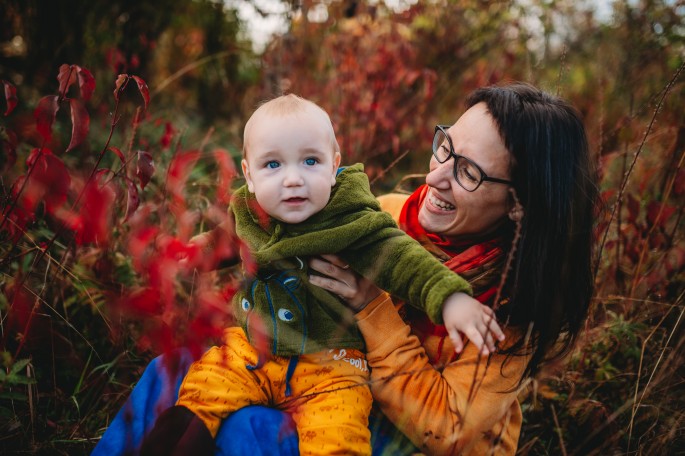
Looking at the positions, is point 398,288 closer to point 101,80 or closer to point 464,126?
point 464,126

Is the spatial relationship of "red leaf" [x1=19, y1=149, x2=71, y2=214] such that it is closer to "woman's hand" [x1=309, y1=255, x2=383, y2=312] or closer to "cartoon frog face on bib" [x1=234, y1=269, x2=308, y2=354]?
"cartoon frog face on bib" [x1=234, y1=269, x2=308, y2=354]

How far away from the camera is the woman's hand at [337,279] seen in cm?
156

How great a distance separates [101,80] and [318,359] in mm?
3831

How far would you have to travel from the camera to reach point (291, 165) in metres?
1.50

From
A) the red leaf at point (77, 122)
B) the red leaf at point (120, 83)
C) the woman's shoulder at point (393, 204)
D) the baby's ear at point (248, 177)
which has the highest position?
the red leaf at point (120, 83)

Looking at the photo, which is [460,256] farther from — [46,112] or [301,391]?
[46,112]

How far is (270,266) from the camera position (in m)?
1.55

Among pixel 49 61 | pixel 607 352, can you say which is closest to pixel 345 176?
pixel 607 352

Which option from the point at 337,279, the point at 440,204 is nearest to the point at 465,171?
the point at 440,204

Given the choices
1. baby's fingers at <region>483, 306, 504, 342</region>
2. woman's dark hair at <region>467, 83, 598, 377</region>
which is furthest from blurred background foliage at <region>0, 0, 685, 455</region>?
baby's fingers at <region>483, 306, 504, 342</region>

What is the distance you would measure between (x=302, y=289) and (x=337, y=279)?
12cm

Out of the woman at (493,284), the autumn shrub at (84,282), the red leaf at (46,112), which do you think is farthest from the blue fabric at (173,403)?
the red leaf at (46,112)

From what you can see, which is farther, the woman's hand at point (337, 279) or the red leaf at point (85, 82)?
the woman's hand at point (337, 279)

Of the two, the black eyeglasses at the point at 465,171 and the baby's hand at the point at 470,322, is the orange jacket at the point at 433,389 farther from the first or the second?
the black eyeglasses at the point at 465,171
